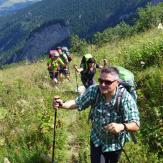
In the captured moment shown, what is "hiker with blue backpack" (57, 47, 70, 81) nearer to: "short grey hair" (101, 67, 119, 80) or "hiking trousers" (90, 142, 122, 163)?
"hiking trousers" (90, 142, 122, 163)

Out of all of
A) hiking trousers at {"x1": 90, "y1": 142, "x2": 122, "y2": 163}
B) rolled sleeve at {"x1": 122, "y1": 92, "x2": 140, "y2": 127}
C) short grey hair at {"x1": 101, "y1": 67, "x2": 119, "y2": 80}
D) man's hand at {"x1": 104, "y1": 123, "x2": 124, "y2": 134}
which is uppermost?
short grey hair at {"x1": 101, "y1": 67, "x2": 119, "y2": 80}

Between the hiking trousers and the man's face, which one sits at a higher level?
the man's face

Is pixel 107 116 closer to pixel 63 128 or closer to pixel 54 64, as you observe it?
pixel 63 128

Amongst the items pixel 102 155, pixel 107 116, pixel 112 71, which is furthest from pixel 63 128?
pixel 112 71

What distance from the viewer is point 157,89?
8.74 meters

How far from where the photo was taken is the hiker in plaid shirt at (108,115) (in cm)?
532

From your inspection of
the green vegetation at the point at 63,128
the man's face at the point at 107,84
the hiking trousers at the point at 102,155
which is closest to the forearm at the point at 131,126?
the man's face at the point at 107,84

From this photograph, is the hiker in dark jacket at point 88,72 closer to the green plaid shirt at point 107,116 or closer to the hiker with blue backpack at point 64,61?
the hiker with blue backpack at point 64,61

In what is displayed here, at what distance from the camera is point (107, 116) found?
17.9 feet

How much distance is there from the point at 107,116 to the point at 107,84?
42 centimetres

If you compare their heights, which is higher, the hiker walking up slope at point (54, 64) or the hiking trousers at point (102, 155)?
the hiker walking up slope at point (54, 64)

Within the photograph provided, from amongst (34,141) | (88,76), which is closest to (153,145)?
(34,141)

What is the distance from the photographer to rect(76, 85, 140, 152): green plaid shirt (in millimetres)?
5352

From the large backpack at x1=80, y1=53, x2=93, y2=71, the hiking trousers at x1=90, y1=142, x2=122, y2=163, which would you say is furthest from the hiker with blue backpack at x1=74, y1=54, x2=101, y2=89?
the hiking trousers at x1=90, y1=142, x2=122, y2=163
